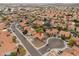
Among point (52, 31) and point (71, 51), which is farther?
point (52, 31)

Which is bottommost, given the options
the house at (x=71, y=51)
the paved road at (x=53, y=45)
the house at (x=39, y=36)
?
the house at (x=71, y=51)

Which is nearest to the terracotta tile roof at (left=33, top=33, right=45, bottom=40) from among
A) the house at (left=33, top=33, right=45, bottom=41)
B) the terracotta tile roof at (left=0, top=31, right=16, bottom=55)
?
the house at (left=33, top=33, right=45, bottom=41)

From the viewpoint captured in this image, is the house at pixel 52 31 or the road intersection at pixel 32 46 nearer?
the road intersection at pixel 32 46

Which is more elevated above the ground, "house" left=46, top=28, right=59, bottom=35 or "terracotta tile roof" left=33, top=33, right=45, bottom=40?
"house" left=46, top=28, right=59, bottom=35

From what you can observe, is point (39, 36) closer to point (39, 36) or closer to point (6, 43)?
point (39, 36)

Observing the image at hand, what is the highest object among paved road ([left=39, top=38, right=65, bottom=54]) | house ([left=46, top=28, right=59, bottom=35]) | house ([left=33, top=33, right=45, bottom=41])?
house ([left=46, top=28, right=59, bottom=35])

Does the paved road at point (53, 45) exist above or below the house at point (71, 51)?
above

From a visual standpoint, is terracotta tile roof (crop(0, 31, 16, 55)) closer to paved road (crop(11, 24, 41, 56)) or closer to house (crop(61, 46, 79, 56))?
paved road (crop(11, 24, 41, 56))

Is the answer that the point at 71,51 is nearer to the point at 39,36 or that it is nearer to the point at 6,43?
the point at 39,36

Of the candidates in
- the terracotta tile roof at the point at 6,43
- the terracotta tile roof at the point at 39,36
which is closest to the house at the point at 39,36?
the terracotta tile roof at the point at 39,36

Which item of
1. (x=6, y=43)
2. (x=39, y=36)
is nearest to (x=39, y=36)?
(x=39, y=36)

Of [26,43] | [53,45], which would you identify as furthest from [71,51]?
[26,43]

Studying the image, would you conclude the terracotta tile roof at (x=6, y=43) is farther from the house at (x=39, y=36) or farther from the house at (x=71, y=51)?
the house at (x=71, y=51)
